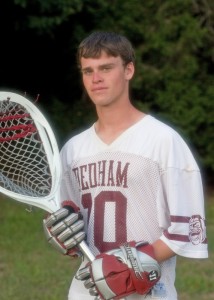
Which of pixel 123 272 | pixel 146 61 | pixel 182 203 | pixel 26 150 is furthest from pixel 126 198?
pixel 146 61

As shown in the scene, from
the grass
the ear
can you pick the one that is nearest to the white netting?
the ear

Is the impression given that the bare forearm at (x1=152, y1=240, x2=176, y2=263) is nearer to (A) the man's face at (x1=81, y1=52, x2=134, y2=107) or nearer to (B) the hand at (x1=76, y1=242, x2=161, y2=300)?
(B) the hand at (x1=76, y1=242, x2=161, y2=300)

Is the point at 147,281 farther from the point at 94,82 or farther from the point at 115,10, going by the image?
the point at 115,10

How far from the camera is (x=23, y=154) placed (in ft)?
13.5

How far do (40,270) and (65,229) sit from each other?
5144 mm

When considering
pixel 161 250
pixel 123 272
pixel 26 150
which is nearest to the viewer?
pixel 123 272

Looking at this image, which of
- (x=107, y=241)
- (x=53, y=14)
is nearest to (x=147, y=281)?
(x=107, y=241)

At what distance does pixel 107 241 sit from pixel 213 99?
10137 mm

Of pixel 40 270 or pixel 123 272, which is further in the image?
pixel 40 270

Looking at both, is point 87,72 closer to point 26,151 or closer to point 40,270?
point 26,151

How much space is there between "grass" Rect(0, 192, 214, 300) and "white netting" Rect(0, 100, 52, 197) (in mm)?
3612

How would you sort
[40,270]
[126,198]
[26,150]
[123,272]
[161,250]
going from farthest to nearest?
[40,270] → [26,150] → [126,198] → [161,250] → [123,272]

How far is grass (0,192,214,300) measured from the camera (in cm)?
779

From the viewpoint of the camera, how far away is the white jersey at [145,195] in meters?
3.56
